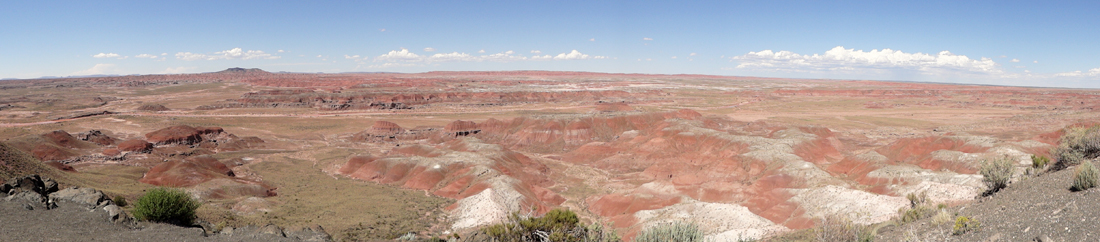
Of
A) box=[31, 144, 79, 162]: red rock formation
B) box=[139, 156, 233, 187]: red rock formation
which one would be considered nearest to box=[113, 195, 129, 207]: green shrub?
box=[139, 156, 233, 187]: red rock formation

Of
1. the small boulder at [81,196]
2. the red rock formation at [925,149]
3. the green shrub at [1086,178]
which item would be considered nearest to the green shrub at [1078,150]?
the green shrub at [1086,178]

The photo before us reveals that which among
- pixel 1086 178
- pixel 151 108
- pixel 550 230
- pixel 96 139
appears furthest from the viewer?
pixel 151 108

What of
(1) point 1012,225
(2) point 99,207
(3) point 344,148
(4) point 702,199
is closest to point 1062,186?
(1) point 1012,225

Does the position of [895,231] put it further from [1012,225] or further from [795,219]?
[795,219]

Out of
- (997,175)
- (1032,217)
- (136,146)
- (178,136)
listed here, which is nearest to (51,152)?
(136,146)

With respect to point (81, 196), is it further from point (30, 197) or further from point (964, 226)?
point (964, 226)
